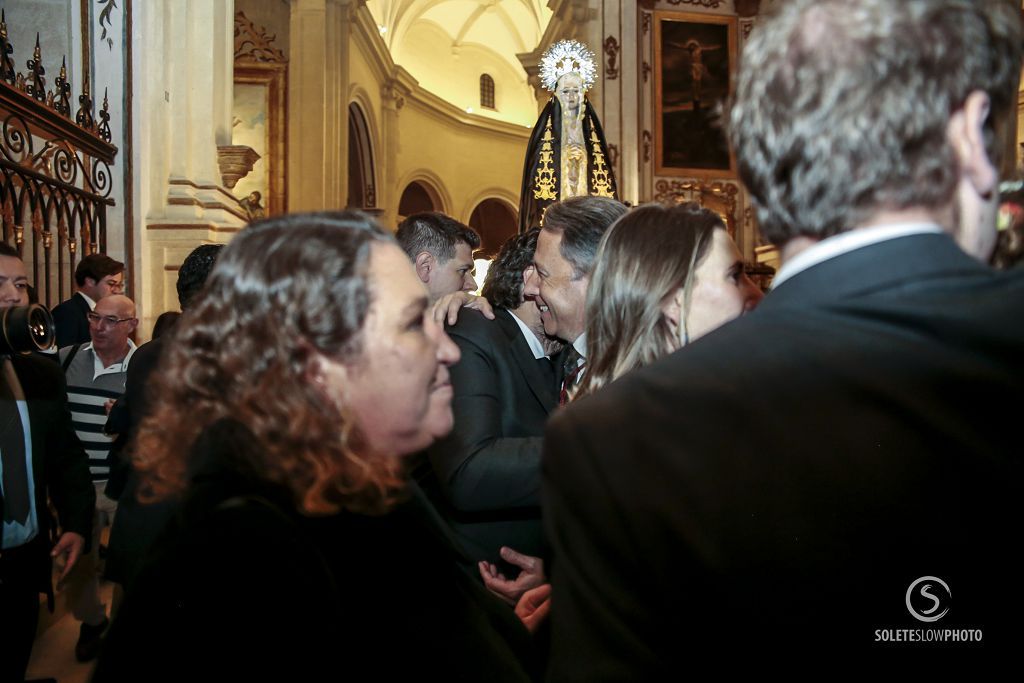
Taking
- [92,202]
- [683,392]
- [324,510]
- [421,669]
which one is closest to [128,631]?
[324,510]

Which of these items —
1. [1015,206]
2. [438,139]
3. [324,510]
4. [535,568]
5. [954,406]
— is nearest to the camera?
[954,406]

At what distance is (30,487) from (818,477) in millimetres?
2836

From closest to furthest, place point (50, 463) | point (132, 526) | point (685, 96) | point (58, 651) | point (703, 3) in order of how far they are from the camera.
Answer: point (132, 526) → point (50, 463) → point (58, 651) → point (685, 96) → point (703, 3)

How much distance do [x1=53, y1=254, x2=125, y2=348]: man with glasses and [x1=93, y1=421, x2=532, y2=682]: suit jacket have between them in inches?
165

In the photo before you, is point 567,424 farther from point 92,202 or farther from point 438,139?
point 438,139

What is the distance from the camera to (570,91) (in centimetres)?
591

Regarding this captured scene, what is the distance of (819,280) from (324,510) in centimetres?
67

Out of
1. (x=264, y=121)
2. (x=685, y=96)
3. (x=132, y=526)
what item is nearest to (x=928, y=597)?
(x=132, y=526)

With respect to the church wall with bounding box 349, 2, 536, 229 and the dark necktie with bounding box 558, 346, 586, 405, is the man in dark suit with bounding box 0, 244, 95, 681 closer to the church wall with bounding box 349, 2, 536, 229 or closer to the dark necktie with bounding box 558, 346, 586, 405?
the dark necktie with bounding box 558, 346, 586, 405

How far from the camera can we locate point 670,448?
0.85 m

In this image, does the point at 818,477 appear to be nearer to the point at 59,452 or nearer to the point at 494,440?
the point at 494,440

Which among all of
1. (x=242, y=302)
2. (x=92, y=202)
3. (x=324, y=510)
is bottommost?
(x=324, y=510)

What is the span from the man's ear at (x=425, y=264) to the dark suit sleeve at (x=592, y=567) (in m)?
2.40

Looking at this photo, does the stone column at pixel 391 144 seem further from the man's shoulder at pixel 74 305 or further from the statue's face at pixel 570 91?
the man's shoulder at pixel 74 305
